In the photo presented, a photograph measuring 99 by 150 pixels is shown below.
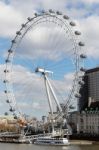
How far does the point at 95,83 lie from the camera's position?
114000mm

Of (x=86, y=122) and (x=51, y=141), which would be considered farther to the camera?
(x=86, y=122)

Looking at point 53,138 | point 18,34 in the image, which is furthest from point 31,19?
point 53,138

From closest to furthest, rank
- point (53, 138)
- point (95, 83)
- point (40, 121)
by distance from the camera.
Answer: point (53, 138)
point (40, 121)
point (95, 83)

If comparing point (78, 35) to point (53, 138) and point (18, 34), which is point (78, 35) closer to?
point (18, 34)

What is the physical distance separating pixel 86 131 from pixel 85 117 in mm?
3877

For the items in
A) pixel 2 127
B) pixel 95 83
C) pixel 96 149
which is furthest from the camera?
pixel 2 127

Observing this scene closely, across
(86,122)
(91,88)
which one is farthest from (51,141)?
(91,88)

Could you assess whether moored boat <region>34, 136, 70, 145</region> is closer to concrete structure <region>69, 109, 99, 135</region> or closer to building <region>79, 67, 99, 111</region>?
concrete structure <region>69, 109, 99, 135</region>

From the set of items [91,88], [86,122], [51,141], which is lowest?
[51,141]

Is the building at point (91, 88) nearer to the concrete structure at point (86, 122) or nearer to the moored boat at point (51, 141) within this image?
the concrete structure at point (86, 122)

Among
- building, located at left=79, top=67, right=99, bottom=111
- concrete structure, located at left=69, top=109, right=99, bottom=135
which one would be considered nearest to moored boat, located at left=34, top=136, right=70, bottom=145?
concrete structure, located at left=69, top=109, right=99, bottom=135

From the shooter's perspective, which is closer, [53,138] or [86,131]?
[53,138]

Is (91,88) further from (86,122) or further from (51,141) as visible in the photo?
(51,141)

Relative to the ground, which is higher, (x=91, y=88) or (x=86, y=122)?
(x=91, y=88)
